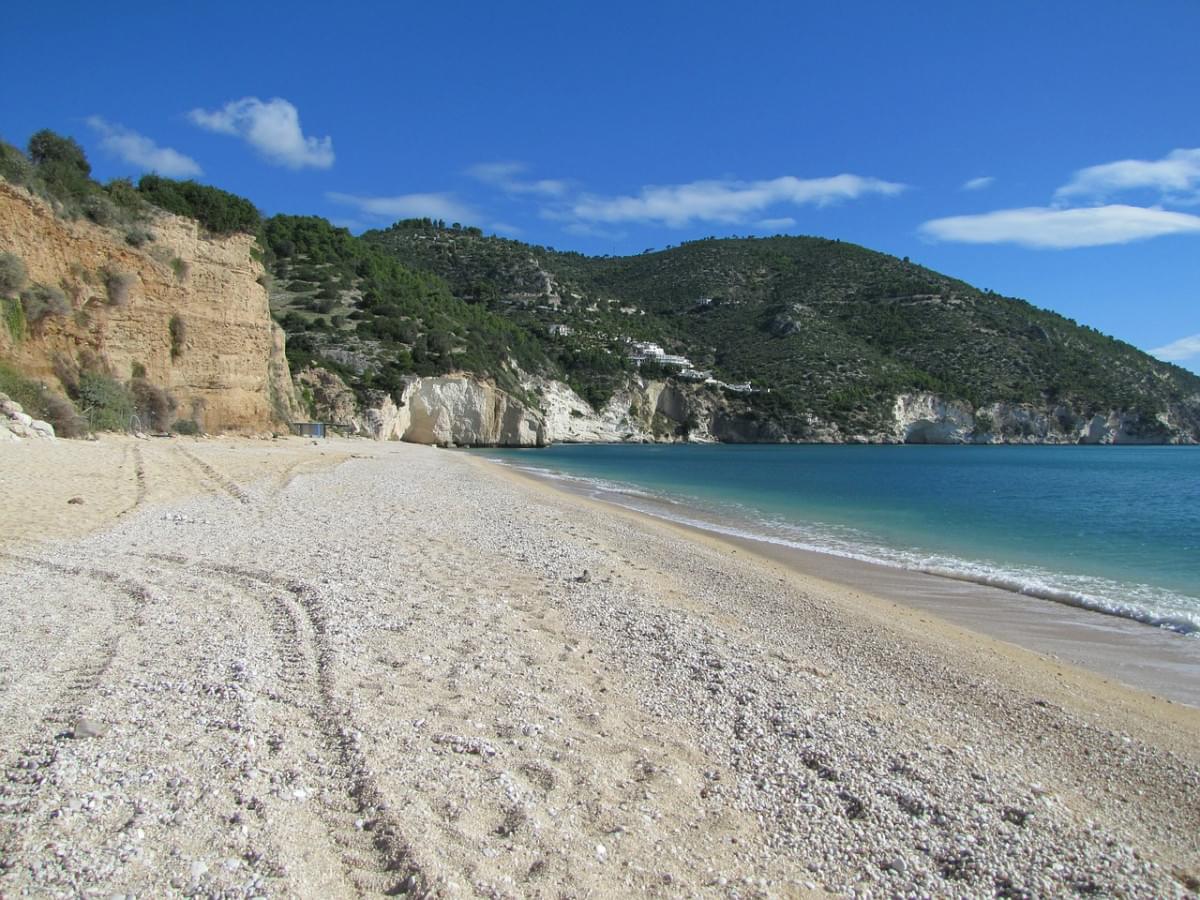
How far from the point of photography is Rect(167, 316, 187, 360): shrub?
88.8 feet

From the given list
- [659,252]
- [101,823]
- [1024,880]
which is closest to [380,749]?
[101,823]

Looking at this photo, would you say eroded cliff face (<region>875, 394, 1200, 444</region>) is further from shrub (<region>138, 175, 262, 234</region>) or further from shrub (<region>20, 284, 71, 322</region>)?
shrub (<region>20, 284, 71, 322</region>)

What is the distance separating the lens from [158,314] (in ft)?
85.7

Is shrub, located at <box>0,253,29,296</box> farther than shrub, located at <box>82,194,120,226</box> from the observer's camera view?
No

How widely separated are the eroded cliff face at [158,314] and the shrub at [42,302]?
30cm

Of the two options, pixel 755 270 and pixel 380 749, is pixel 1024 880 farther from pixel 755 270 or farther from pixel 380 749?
pixel 755 270

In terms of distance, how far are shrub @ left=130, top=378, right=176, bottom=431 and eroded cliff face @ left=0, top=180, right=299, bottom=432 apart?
426mm

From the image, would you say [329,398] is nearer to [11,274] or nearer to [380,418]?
[380,418]

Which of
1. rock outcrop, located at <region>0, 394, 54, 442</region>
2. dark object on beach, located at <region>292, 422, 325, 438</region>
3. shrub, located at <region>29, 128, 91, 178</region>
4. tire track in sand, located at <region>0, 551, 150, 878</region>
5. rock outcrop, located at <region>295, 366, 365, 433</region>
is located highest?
shrub, located at <region>29, 128, 91, 178</region>

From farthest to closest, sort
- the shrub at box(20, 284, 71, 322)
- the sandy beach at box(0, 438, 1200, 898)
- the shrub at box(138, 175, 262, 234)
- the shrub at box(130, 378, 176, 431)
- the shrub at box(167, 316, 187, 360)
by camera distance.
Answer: the shrub at box(138, 175, 262, 234) < the shrub at box(167, 316, 187, 360) < the shrub at box(130, 378, 176, 431) < the shrub at box(20, 284, 71, 322) < the sandy beach at box(0, 438, 1200, 898)

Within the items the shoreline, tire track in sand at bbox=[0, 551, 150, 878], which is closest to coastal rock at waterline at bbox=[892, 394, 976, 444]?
the shoreline

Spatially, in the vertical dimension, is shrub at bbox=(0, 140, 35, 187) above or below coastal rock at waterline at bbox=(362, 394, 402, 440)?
above

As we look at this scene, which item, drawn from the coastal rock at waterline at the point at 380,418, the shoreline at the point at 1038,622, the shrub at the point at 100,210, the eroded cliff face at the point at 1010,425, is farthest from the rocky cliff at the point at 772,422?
the shoreline at the point at 1038,622

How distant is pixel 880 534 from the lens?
15.3 metres
